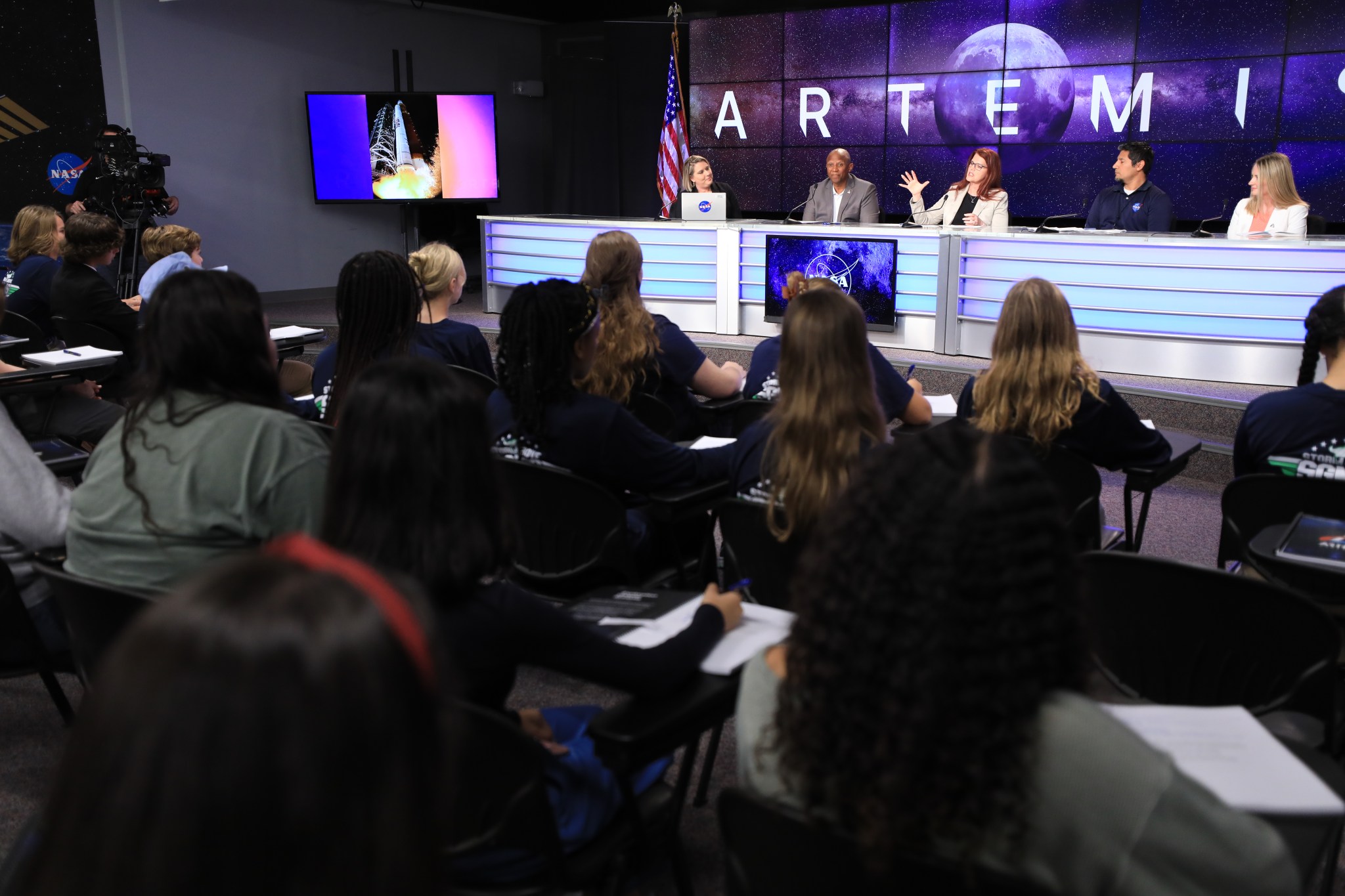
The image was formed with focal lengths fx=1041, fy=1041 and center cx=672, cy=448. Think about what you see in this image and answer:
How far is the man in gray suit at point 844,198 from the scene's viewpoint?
6.74m

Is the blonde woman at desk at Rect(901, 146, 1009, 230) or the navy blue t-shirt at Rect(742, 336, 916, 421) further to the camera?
the blonde woman at desk at Rect(901, 146, 1009, 230)

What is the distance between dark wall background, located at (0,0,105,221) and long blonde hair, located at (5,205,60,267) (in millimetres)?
2796

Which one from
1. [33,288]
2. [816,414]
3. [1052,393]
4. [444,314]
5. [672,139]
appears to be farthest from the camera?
[672,139]

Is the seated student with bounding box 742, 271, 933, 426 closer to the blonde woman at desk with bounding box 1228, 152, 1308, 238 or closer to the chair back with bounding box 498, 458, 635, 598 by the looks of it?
the chair back with bounding box 498, 458, 635, 598

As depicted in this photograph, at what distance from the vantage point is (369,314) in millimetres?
3033

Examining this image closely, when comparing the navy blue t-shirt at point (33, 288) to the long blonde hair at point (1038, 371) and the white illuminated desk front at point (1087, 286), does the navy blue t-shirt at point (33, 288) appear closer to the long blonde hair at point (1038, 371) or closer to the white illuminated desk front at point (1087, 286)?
the white illuminated desk front at point (1087, 286)

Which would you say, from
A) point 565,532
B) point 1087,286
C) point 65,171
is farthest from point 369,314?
point 65,171

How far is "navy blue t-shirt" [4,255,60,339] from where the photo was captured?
534 cm

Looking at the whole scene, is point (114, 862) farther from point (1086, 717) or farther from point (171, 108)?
point (171, 108)

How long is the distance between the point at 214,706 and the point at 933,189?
8977 mm

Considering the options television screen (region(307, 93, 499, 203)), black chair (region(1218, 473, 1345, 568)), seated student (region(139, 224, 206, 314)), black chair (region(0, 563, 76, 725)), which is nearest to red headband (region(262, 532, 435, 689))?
black chair (region(0, 563, 76, 725))

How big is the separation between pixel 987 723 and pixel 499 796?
69 cm

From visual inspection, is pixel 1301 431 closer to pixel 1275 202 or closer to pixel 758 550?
pixel 758 550

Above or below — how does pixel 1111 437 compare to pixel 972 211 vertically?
below
